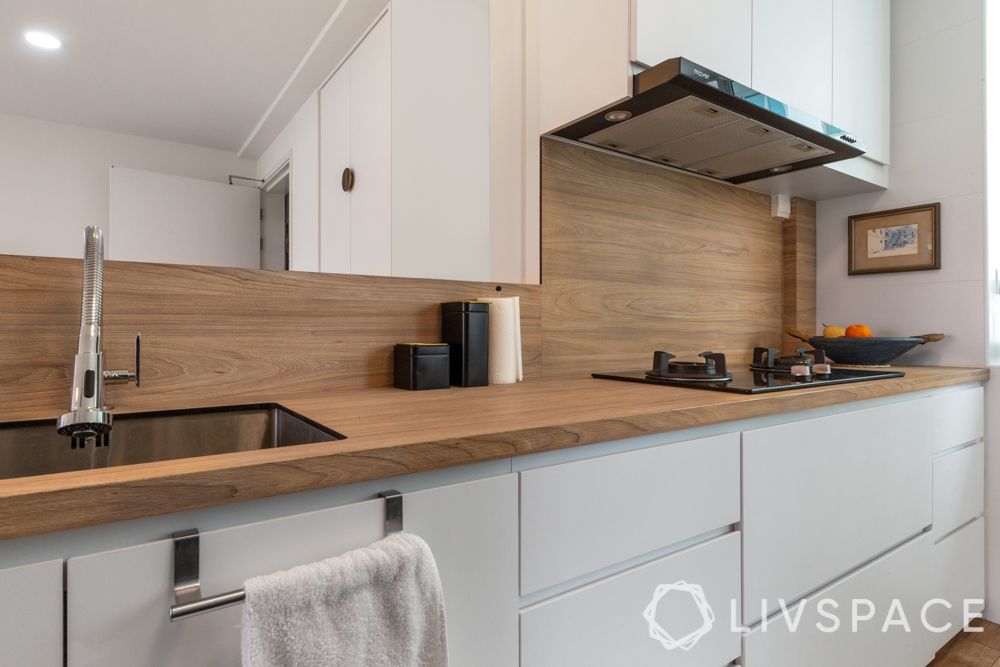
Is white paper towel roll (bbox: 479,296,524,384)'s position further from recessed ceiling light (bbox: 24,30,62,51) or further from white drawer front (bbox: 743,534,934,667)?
recessed ceiling light (bbox: 24,30,62,51)

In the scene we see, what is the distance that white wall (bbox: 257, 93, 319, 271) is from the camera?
127 cm

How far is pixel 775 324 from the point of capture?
231cm

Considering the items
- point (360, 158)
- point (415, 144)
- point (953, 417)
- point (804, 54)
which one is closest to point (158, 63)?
point (360, 158)

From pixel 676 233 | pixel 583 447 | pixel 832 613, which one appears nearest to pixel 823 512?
pixel 832 613

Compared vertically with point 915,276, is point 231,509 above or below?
below

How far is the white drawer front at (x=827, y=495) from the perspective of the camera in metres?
1.09

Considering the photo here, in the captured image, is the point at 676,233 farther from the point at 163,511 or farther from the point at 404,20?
the point at 163,511

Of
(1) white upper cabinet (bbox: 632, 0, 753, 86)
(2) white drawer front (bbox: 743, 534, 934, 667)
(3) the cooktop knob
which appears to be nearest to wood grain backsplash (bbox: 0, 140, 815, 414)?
(1) white upper cabinet (bbox: 632, 0, 753, 86)

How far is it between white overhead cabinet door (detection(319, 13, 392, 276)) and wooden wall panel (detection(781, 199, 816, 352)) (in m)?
1.75

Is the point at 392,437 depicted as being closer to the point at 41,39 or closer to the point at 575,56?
the point at 41,39

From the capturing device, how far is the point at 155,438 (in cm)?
96

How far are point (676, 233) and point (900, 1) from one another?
1.35 metres

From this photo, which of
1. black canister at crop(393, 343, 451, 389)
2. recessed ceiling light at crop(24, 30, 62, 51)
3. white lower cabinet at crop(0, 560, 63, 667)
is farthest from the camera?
black canister at crop(393, 343, 451, 389)

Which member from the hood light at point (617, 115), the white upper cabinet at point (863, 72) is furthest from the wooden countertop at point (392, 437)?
the white upper cabinet at point (863, 72)
